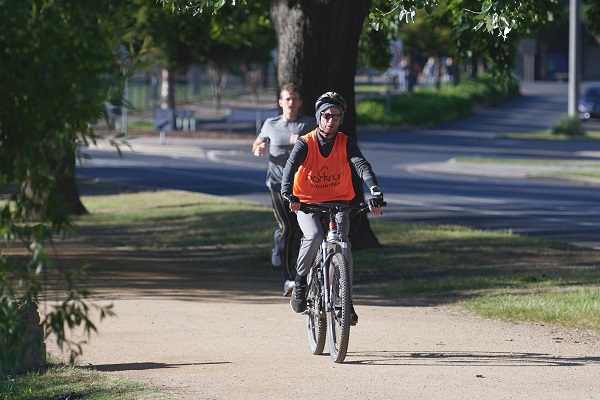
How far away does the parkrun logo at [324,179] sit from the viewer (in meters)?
8.47

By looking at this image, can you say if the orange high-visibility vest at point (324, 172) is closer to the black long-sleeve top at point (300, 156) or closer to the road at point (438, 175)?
the black long-sleeve top at point (300, 156)

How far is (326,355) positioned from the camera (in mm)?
8375

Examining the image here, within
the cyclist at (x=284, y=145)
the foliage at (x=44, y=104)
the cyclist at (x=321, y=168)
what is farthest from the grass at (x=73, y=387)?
the cyclist at (x=284, y=145)

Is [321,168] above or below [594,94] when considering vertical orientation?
above

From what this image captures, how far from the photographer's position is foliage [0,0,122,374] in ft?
15.1

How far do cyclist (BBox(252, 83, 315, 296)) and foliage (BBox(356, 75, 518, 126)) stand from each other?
33329mm

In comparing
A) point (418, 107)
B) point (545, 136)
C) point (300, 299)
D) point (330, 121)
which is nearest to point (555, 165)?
point (545, 136)

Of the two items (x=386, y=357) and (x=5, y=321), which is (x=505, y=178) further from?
(x=5, y=321)

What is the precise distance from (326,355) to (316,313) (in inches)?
11.8

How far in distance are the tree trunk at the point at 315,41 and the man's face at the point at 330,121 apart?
5.56m

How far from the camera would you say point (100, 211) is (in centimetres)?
2317

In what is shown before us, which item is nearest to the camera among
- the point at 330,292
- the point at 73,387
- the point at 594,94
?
the point at 73,387

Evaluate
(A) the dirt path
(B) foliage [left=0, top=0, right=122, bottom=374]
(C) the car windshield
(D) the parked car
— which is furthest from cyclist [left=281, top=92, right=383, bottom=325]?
(C) the car windshield

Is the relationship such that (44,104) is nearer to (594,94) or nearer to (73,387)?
Answer: (73,387)
